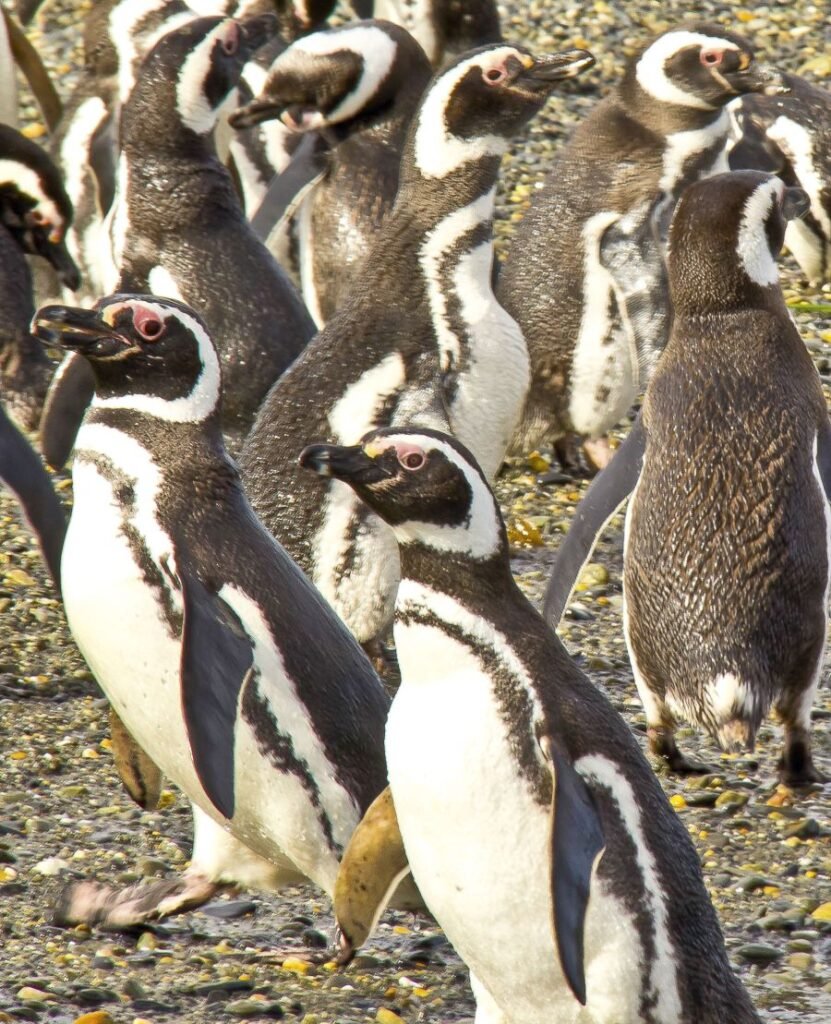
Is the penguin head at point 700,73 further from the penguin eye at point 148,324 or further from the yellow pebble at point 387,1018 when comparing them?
the yellow pebble at point 387,1018

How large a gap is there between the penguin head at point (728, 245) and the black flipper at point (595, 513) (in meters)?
0.36

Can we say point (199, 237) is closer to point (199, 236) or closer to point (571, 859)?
point (199, 236)

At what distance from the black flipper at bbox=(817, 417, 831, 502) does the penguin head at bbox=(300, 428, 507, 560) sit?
1.32 m

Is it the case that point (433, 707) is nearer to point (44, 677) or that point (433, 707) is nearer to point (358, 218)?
point (44, 677)

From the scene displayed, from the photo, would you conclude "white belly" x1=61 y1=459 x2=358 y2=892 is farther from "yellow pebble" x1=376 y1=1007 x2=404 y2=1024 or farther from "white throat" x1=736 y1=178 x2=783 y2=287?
"white throat" x1=736 y1=178 x2=783 y2=287

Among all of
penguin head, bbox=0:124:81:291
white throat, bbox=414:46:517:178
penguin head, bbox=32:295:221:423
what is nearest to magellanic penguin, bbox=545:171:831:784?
white throat, bbox=414:46:517:178

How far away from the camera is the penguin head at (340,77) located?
639 centimetres

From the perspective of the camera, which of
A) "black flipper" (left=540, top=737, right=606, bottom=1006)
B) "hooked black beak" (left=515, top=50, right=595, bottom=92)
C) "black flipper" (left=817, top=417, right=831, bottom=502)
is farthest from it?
"hooked black beak" (left=515, top=50, right=595, bottom=92)

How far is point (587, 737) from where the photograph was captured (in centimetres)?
312

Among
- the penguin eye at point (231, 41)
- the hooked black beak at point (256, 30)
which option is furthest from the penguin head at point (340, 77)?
the penguin eye at point (231, 41)

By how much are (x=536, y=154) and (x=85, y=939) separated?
214 inches

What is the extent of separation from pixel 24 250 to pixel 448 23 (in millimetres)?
2518

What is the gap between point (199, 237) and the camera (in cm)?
579

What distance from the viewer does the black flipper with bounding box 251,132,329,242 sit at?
21.7ft
